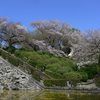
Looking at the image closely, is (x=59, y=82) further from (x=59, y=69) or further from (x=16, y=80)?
(x=16, y=80)

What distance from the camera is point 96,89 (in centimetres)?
1488

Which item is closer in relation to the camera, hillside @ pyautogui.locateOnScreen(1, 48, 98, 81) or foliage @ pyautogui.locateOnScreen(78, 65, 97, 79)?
hillside @ pyautogui.locateOnScreen(1, 48, 98, 81)

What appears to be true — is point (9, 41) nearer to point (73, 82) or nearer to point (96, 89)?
point (73, 82)

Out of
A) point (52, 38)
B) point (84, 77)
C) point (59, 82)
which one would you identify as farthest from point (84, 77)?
point (52, 38)

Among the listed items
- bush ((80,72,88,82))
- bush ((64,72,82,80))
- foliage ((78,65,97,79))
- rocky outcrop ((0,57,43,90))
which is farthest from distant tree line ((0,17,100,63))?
rocky outcrop ((0,57,43,90))

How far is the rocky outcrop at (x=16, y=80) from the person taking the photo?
54.0 ft

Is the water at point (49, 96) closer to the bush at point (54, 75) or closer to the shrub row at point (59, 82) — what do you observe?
the shrub row at point (59, 82)

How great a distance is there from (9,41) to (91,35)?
1325cm

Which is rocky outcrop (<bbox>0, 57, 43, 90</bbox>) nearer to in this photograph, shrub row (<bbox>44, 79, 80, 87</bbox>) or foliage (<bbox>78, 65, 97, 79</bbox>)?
shrub row (<bbox>44, 79, 80, 87</bbox>)

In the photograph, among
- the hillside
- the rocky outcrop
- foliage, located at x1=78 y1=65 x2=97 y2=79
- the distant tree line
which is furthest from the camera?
the distant tree line

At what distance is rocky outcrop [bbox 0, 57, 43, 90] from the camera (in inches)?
648

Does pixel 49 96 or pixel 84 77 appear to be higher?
pixel 84 77

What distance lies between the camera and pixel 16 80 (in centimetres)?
1680

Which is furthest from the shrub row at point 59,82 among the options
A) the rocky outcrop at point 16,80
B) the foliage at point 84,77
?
the foliage at point 84,77
